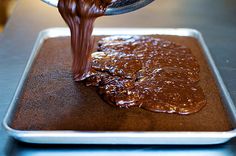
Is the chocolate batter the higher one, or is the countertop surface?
the chocolate batter

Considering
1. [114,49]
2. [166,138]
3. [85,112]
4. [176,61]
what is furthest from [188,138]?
[114,49]

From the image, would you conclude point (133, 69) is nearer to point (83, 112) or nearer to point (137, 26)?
point (83, 112)

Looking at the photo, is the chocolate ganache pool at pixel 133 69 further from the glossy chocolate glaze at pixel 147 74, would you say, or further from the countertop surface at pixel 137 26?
the countertop surface at pixel 137 26

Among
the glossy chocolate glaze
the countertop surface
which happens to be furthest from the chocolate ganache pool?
the countertop surface

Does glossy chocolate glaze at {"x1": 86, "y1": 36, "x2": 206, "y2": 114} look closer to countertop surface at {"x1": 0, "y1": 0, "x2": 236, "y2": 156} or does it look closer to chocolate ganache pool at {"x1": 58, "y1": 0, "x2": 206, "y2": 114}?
chocolate ganache pool at {"x1": 58, "y1": 0, "x2": 206, "y2": 114}

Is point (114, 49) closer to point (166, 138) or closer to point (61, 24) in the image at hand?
point (61, 24)

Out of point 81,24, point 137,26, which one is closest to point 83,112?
point 81,24
